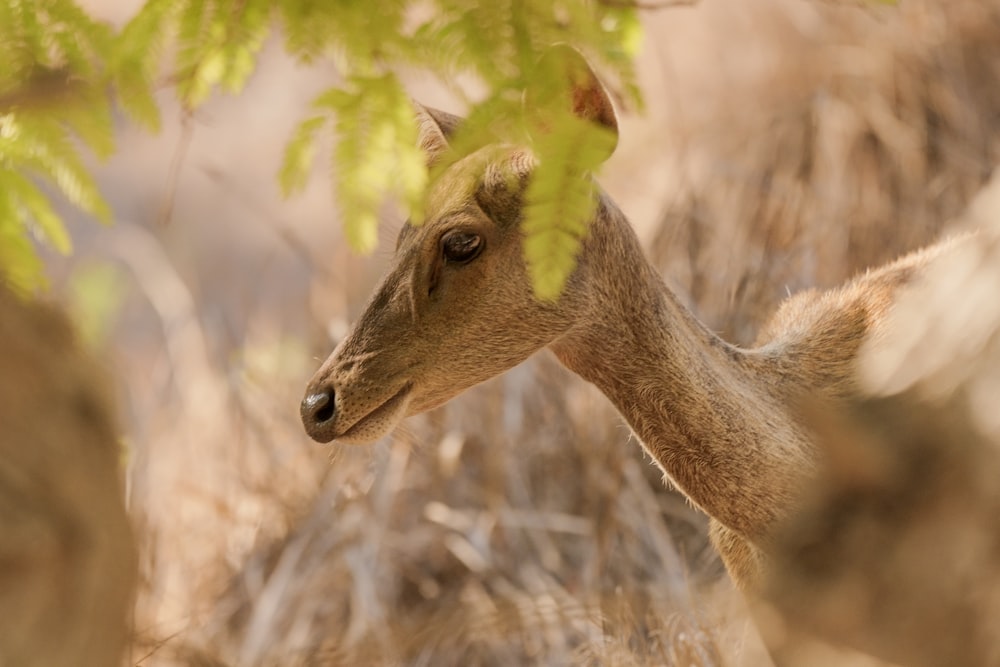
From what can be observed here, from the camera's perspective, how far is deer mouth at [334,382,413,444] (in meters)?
2.19

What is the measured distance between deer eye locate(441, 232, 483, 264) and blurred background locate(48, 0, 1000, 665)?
4.05ft

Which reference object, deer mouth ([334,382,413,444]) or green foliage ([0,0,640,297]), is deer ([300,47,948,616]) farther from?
green foliage ([0,0,640,297])

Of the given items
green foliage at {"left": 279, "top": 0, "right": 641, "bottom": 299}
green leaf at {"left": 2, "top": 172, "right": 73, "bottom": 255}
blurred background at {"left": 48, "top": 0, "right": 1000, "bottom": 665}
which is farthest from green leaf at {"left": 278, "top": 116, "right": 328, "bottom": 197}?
blurred background at {"left": 48, "top": 0, "right": 1000, "bottom": 665}

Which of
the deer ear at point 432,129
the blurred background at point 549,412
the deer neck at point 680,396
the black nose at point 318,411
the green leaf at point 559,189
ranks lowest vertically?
the blurred background at point 549,412

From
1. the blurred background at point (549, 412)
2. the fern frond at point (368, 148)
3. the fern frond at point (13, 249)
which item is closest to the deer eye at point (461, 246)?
the fern frond at point (368, 148)

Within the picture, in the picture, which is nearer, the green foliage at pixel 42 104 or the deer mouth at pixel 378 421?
the green foliage at pixel 42 104

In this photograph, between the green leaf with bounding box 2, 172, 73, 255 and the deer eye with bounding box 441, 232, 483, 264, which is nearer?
the green leaf with bounding box 2, 172, 73, 255

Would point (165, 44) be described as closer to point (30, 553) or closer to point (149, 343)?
point (30, 553)

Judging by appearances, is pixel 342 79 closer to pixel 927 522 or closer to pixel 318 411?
pixel 318 411

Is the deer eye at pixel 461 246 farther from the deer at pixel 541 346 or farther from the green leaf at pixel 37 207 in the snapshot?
the green leaf at pixel 37 207

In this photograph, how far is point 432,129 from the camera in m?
2.28

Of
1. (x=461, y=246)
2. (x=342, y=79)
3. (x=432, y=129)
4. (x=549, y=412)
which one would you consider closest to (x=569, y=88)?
(x=342, y=79)

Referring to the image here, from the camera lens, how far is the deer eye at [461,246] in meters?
2.16

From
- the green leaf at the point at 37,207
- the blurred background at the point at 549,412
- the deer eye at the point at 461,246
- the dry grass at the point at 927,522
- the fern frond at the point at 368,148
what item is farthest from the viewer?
the blurred background at the point at 549,412
